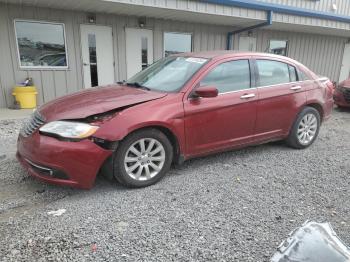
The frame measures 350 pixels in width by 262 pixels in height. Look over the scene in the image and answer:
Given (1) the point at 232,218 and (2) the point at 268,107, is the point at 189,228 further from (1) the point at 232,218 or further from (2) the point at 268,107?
(2) the point at 268,107

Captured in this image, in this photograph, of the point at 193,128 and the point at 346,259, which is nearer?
the point at 346,259

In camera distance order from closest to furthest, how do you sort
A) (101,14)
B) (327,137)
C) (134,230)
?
(134,230)
(327,137)
(101,14)

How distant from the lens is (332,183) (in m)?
3.66

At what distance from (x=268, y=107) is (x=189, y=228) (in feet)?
7.81

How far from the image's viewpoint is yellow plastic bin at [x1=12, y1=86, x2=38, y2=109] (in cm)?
744

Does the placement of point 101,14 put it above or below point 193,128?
above

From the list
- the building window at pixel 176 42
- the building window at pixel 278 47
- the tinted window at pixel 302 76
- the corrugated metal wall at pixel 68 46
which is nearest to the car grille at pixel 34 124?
the tinted window at pixel 302 76

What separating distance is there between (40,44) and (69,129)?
6013 millimetres

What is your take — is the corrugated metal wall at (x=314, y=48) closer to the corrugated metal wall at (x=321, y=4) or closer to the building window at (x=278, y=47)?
the building window at (x=278, y=47)

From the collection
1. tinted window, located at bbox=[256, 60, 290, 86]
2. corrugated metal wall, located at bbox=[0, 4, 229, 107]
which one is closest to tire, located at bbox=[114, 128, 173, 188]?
tinted window, located at bbox=[256, 60, 290, 86]

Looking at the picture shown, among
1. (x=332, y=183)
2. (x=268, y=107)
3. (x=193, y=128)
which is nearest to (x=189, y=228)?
(x=193, y=128)

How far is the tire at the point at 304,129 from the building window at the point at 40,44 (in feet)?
21.1

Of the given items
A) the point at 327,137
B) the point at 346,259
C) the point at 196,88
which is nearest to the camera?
the point at 346,259

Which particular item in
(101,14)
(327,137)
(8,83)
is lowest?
(327,137)
